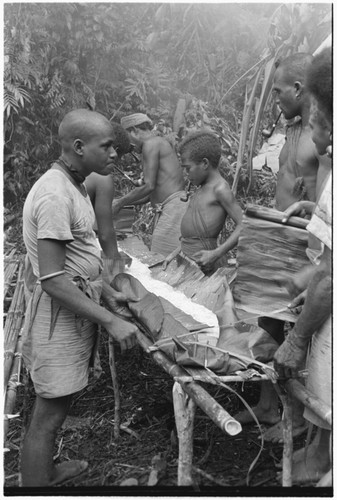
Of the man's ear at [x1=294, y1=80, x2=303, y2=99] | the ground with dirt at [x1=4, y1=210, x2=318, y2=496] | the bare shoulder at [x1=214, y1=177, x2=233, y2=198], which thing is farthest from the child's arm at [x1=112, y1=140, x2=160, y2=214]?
the man's ear at [x1=294, y1=80, x2=303, y2=99]

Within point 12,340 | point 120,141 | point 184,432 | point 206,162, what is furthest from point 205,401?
point 120,141

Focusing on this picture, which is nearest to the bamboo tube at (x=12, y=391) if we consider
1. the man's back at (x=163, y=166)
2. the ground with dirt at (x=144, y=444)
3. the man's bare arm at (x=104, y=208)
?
the ground with dirt at (x=144, y=444)

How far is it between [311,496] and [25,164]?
6.23 metres

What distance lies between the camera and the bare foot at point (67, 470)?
106 inches

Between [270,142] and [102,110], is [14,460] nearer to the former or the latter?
[270,142]

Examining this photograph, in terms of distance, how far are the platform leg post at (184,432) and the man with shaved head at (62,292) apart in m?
0.41

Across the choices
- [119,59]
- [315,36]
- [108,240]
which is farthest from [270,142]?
[108,240]

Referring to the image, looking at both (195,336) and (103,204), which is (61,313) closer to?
(195,336)

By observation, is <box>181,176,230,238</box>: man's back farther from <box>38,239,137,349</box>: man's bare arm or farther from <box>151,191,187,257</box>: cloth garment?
<box>38,239,137,349</box>: man's bare arm

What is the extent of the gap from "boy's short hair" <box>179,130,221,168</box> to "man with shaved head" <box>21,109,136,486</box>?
150 cm

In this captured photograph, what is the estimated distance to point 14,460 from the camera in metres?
3.11

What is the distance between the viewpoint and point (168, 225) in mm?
5258

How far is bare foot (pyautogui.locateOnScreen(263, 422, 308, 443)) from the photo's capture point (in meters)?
2.94

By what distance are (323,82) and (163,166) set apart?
341 cm
